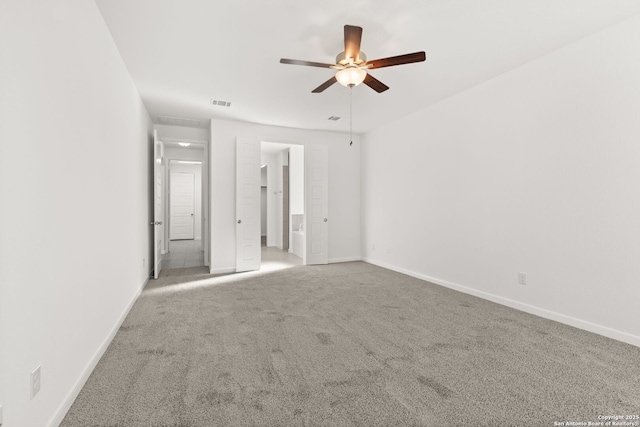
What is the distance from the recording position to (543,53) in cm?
316

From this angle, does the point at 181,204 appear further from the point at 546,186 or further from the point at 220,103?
the point at 546,186

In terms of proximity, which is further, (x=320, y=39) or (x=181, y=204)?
(x=181, y=204)

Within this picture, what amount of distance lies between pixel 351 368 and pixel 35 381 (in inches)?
69.1

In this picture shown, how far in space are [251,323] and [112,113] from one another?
2361 mm

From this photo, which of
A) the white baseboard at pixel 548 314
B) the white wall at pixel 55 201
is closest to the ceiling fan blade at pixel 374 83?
the white wall at pixel 55 201

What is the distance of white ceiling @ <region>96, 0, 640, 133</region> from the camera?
2398 millimetres

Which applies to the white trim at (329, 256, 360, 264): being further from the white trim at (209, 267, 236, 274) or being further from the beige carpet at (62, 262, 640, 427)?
the beige carpet at (62, 262, 640, 427)

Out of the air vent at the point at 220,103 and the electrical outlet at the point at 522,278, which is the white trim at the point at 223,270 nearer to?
the air vent at the point at 220,103

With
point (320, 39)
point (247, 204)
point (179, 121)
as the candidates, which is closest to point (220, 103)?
point (179, 121)

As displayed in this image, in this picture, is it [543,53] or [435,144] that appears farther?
[435,144]

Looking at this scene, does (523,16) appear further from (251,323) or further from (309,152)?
(309,152)

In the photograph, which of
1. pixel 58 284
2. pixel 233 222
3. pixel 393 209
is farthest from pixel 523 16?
pixel 233 222

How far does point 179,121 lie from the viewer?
18.0 feet

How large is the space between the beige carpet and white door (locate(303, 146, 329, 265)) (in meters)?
2.54
